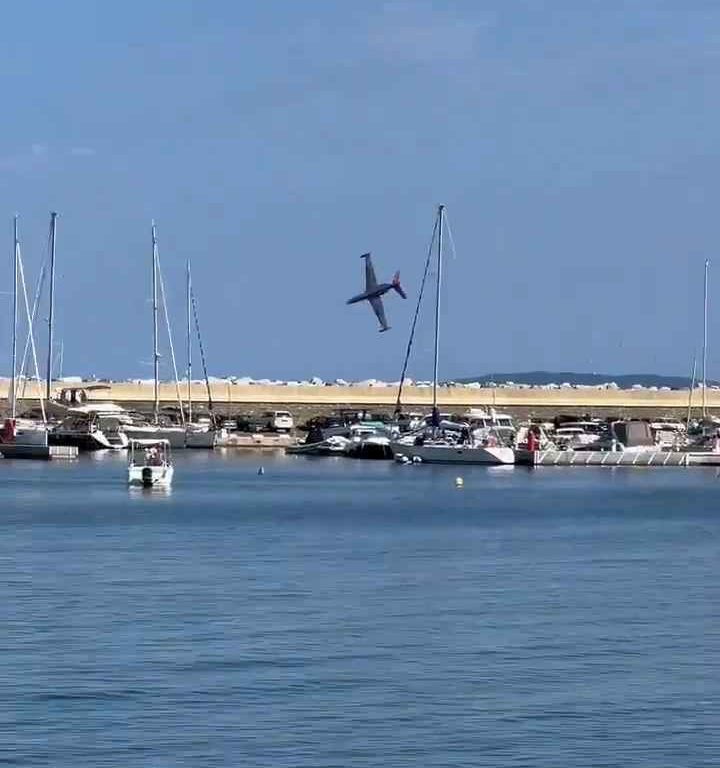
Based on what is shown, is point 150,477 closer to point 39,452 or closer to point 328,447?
point 39,452

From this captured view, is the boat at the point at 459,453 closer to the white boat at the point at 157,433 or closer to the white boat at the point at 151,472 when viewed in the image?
the white boat at the point at 157,433

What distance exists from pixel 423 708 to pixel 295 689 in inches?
83.2

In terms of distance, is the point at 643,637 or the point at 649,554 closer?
the point at 643,637

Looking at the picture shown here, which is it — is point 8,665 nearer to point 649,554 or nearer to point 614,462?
point 649,554

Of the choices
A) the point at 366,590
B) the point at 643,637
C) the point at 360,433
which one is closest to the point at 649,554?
the point at 366,590

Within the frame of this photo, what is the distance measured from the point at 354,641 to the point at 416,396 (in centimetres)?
11046

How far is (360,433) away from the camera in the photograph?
119438 mm

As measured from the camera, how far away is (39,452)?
106125mm

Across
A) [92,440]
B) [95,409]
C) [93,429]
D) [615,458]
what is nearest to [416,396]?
[95,409]

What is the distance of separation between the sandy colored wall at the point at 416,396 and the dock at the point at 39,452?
28607mm

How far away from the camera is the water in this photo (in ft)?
83.8

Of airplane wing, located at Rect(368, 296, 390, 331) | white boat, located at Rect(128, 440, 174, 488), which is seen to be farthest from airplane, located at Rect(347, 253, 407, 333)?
white boat, located at Rect(128, 440, 174, 488)

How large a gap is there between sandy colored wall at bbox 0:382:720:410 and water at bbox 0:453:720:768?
73.5m

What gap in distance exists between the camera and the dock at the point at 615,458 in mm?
105062
